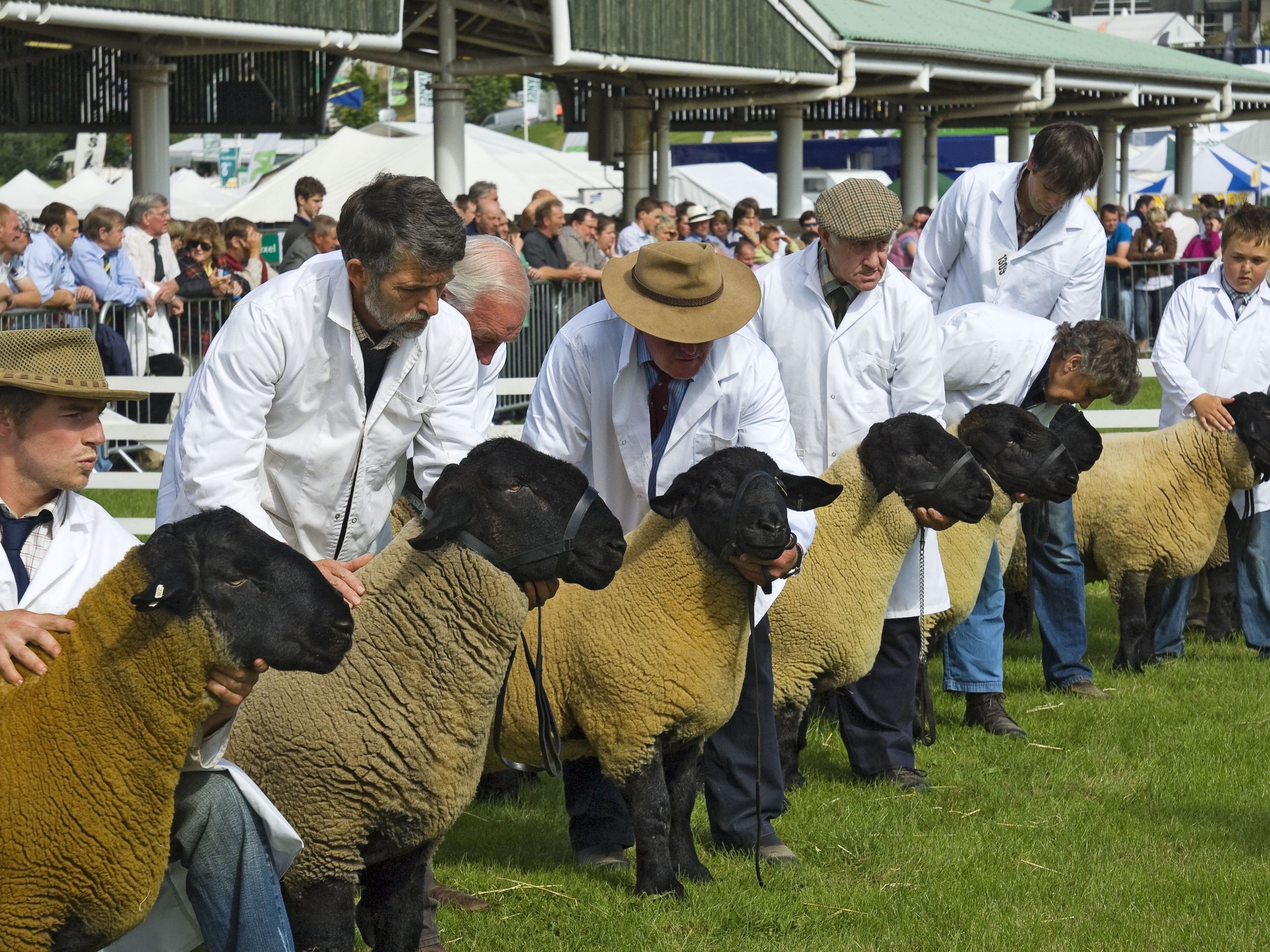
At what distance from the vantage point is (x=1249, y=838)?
17.5ft

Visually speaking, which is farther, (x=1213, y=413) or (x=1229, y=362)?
(x=1229, y=362)

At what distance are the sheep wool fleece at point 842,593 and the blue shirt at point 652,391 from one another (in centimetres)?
91

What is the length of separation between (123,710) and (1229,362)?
21.3ft

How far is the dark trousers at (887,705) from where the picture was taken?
227 inches

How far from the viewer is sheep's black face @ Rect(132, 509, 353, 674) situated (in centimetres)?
319

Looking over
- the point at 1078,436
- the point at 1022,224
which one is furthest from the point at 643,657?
the point at 1022,224

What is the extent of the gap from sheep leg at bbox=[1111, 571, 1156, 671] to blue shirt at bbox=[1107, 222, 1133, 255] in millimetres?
15458

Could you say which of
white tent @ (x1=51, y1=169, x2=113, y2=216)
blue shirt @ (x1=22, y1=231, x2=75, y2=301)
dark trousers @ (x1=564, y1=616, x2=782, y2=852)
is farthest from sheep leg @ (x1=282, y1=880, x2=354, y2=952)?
white tent @ (x1=51, y1=169, x2=113, y2=216)

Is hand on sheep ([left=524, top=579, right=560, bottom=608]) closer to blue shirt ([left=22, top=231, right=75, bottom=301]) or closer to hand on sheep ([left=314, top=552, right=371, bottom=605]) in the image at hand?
hand on sheep ([left=314, top=552, right=371, bottom=605])

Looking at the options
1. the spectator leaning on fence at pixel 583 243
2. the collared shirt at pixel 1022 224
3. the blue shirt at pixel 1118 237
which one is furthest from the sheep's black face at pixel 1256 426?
the blue shirt at pixel 1118 237

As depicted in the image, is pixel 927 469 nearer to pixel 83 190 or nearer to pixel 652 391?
pixel 652 391

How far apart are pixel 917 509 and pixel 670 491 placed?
1276mm

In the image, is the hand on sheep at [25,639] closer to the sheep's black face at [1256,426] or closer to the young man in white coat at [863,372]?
the young man in white coat at [863,372]

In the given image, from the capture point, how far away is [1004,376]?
6418 mm
